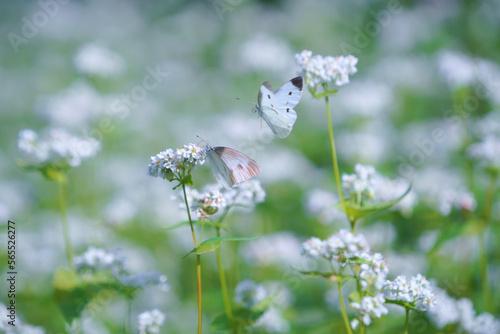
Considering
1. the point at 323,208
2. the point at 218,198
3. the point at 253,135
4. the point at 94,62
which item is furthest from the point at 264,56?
the point at 218,198

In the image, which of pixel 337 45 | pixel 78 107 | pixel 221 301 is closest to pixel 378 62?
pixel 337 45

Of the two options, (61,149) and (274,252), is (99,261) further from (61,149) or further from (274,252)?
(274,252)

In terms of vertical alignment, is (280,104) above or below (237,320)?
above

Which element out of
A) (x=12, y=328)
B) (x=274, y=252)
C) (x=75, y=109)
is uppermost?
(x=75, y=109)

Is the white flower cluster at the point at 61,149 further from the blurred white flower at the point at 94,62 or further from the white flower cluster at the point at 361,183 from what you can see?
the blurred white flower at the point at 94,62

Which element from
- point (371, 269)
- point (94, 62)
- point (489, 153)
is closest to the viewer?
point (371, 269)

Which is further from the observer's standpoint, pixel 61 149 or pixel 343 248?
pixel 61 149

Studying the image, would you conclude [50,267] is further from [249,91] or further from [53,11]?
[53,11]
